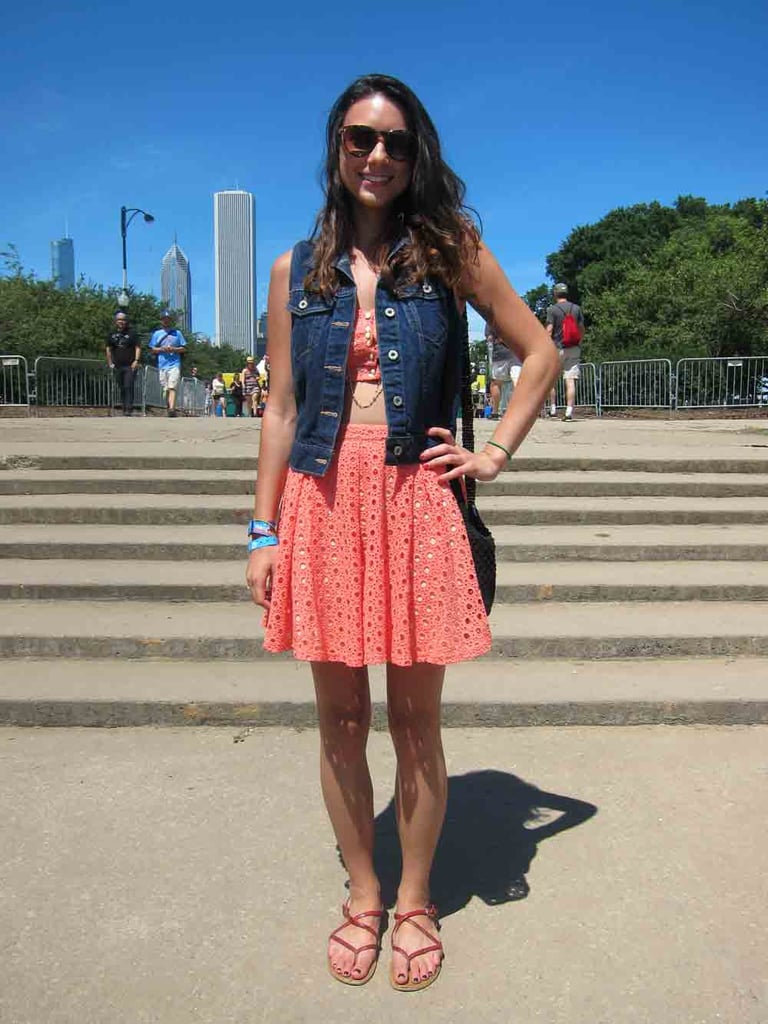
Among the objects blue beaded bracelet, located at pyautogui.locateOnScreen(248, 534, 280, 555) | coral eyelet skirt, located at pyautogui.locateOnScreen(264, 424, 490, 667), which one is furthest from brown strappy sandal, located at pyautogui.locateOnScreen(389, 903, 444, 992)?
blue beaded bracelet, located at pyautogui.locateOnScreen(248, 534, 280, 555)

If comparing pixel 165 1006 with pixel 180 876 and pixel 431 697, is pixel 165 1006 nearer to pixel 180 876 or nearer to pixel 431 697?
pixel 180 876

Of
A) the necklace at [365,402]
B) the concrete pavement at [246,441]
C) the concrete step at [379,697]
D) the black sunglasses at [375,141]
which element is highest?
the black sunglasses at [375,141]

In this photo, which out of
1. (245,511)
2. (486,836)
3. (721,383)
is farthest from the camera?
(721,383)

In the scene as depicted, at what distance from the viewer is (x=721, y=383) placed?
19.2 metres

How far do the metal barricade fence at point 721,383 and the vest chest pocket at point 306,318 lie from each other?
18299mm

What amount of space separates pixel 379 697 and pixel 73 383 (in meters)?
17.1

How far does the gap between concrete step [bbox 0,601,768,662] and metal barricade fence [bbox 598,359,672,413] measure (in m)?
15.7

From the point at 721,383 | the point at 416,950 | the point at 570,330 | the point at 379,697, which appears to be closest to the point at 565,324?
the point at 570,330

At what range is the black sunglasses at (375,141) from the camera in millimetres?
2217

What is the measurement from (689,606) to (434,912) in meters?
3.09

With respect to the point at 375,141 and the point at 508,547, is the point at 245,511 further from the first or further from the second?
the point at 375,141

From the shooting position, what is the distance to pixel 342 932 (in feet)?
8.09

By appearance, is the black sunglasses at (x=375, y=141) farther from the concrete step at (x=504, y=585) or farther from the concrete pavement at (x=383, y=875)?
the concrete step at (x=504, y=585)

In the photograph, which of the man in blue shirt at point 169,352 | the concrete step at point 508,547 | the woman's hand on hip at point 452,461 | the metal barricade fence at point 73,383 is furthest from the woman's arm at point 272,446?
the metal barricade fence at point 73,383
